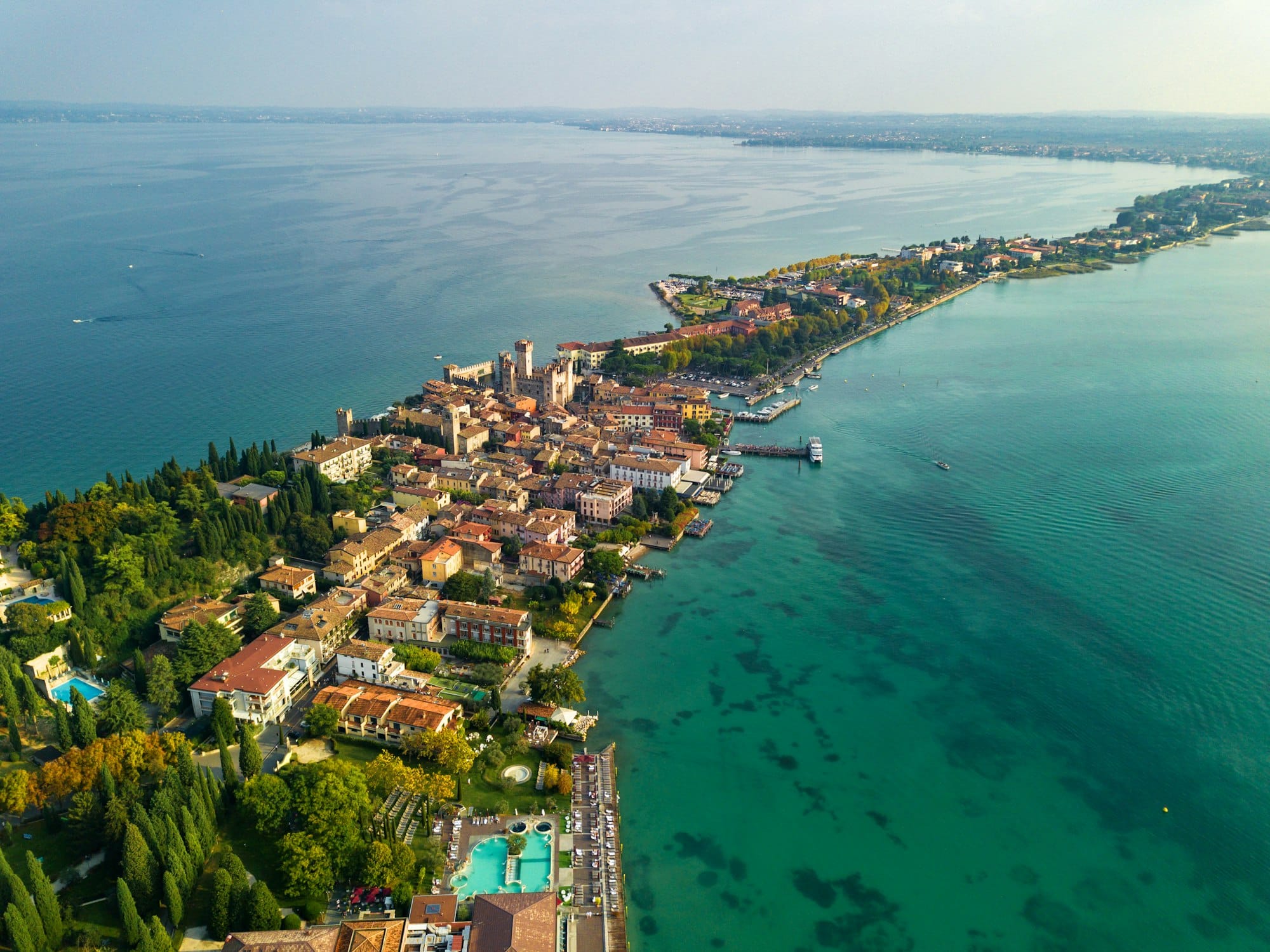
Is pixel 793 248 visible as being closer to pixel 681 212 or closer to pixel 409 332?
pixel 681 212

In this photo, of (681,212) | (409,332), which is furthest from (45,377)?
(681,212)

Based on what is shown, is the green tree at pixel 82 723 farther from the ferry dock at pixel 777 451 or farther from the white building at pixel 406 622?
the ferry dock at pixel 777 451

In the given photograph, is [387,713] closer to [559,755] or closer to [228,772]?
[228,772]

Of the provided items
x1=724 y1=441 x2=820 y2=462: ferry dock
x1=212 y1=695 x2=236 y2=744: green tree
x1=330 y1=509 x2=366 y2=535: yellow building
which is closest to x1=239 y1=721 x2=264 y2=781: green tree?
x1=212 y1=695 x2=236 y2=744: green tree

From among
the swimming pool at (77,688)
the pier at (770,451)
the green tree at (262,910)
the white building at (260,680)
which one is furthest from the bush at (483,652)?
the pier at (770,451)

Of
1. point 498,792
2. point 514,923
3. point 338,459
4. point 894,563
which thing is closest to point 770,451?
point 894,563

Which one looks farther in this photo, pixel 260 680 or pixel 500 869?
pixel 260 680
